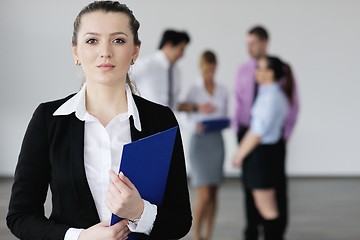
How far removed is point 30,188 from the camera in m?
1.11

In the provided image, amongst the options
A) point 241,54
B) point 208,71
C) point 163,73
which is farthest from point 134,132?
point 241,54

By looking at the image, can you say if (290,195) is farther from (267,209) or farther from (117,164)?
(117,164)

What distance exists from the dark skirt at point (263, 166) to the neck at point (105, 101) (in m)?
2.78

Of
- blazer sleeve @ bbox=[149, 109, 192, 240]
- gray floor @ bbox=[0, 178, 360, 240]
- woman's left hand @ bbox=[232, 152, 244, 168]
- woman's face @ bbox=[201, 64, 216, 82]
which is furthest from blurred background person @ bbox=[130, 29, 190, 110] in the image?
blazer sleeve @ bbox=[149, 109, 192, 240]

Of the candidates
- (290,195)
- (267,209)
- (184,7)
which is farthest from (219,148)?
(184,7)

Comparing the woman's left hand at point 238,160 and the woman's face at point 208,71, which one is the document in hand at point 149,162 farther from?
the woman's face at point 208,71

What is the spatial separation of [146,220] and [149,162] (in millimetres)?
104

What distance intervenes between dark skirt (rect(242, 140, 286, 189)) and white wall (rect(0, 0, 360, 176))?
157 inches

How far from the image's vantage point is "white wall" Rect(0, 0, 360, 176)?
7.70m

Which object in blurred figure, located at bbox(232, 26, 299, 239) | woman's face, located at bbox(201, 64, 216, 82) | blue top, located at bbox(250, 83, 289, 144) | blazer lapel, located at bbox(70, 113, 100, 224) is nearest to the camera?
blazer lapel, located at bbox(70, 113, 100, 224)

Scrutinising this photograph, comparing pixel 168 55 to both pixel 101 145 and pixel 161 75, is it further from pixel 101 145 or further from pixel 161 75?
pixel 101 145

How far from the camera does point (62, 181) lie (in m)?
1.10

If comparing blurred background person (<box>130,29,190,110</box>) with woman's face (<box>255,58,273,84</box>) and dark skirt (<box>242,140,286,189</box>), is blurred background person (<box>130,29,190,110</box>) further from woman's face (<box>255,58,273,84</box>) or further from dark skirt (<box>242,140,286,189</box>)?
dark skirt (<box>242,140,286,189</box>)

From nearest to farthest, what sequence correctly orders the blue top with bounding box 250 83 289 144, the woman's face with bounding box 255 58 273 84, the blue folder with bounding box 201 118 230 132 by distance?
the blue top with bounding box 250 83 289 144, the woman's face with bounding box 255 58 273 84, the blue folder with bounding box 201 118 230 132
